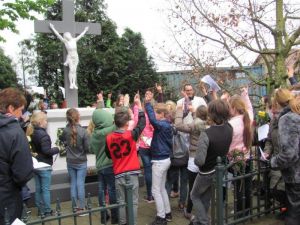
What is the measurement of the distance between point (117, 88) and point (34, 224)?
17.3m

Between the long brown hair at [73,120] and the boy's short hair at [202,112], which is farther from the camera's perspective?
the long brown hair at [73,120]

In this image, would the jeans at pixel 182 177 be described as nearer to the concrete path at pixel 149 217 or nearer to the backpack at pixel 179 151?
the backpack at pixel 179 151

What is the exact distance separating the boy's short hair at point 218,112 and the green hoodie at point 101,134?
4.56 feet

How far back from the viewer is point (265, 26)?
24.0 feet

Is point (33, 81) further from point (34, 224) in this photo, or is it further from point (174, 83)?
point (34, 224)

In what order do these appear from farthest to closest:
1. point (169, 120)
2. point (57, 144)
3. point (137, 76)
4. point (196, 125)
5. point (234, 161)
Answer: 1. point (137, 76)
2. point (57, 144)
3. point (169, 120)
4. point (196, 125)
5. point (234, 161)

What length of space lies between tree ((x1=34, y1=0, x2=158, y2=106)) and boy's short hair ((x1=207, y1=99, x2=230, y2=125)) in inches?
608

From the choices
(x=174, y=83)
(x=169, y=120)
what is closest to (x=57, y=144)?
(x=169, y=120)

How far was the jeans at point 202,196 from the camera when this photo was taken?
407cm

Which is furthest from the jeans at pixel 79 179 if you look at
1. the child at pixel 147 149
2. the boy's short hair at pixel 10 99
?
the boy's short hair at pixel 10 99

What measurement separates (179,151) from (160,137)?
46 centimetres

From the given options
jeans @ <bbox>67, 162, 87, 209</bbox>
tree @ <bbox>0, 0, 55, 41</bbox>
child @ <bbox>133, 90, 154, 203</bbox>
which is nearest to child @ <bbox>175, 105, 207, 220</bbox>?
child @ <bbox>133, 90, 154, 203</bbox>

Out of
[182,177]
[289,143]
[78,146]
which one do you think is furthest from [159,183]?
[289,143]

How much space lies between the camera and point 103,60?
1969 centimetres
